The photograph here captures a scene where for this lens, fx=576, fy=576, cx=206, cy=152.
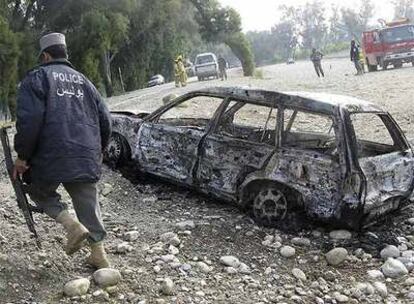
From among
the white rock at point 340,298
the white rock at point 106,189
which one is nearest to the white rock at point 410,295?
the white rock at point 340,298

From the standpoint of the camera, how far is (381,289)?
14.6 feet

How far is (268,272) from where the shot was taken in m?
4.68

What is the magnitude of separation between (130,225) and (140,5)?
28234 millimetres

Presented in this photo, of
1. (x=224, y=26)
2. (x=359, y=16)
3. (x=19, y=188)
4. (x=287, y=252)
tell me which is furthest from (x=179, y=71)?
(x=359, y=16)

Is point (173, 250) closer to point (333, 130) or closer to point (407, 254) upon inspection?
point (333, 130)

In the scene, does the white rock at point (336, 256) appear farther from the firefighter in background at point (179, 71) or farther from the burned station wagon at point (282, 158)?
Result: the firefighter in background at point (179, 71)

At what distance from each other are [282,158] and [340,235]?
2.98 ft

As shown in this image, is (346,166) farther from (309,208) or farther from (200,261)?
(200,261)

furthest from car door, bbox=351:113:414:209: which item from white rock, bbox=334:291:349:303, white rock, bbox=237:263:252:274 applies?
white rock, bbox=237:263:252:274

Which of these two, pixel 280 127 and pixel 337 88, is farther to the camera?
pixel 337 88

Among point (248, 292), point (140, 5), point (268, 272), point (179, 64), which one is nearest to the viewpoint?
point (248, 292)

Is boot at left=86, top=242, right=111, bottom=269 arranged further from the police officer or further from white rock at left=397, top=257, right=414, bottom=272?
white rock at left=397, top=257, right=414, bottom=272

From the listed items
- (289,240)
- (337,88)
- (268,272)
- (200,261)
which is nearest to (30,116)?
(200,261)

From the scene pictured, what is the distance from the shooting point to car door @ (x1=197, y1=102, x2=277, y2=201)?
18.8ft
